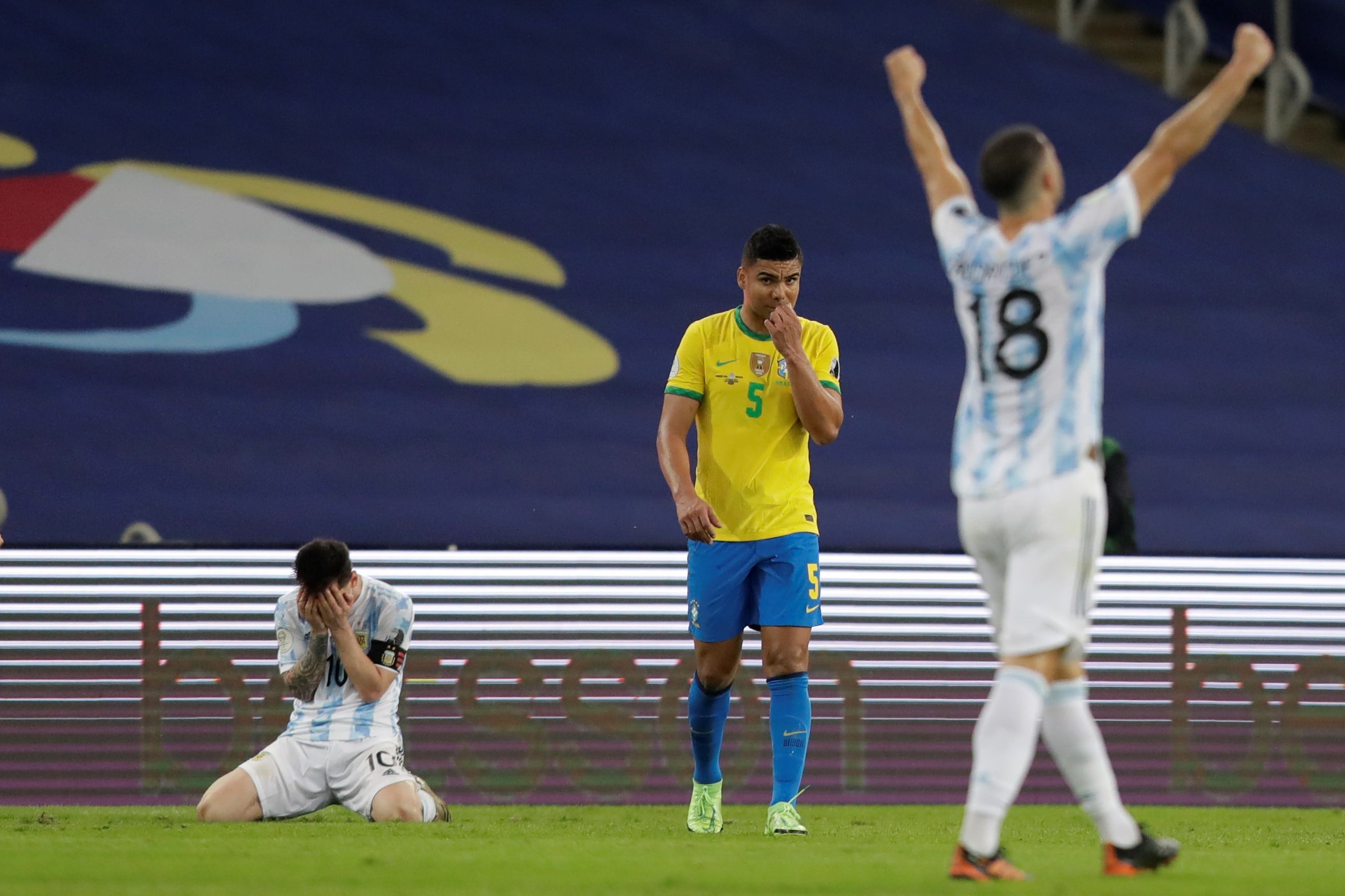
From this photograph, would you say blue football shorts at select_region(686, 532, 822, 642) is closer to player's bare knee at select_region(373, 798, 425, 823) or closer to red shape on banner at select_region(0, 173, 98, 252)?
player's bare knee at select_region(373, 798, 425, 823)

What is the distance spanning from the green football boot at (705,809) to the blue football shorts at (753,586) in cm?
54

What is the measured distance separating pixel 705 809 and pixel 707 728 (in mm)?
278

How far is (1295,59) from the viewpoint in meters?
14.0

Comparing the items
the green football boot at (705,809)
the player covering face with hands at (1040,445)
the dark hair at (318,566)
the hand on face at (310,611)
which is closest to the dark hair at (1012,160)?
the player covering face with hands at (1040,445)

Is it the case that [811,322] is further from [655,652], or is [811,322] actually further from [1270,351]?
[1270,351]

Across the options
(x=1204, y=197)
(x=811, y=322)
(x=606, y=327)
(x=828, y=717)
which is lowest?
(x=828, y=717)

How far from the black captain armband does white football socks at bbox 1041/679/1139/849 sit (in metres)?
3.21

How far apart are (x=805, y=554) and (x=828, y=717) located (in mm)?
2263

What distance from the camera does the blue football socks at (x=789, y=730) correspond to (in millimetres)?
5719

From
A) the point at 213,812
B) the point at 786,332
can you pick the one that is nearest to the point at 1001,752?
the point at 786,332

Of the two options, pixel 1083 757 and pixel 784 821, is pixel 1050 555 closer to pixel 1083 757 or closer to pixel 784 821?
pixel 1083 757

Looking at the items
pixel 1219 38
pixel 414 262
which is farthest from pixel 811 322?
pixel 1219 38

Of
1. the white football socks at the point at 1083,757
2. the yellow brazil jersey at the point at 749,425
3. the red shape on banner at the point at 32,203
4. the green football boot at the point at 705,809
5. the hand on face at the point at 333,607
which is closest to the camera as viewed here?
the white football socks at the point at 1083,757

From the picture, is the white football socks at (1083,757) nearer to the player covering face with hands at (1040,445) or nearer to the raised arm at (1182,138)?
the player covering face with hands at (1040,445)
